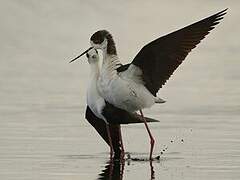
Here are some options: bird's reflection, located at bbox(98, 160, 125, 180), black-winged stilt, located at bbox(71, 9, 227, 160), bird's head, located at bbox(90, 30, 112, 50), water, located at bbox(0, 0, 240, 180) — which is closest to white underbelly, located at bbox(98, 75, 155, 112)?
black-winged stilt, located at bbox(71, 9, 227, 160)

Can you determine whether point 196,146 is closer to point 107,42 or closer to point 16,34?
point 107,42

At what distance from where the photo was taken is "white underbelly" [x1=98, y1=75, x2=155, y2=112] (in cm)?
1589

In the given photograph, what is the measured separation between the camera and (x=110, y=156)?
15.9 m

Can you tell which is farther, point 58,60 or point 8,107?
point 58,60

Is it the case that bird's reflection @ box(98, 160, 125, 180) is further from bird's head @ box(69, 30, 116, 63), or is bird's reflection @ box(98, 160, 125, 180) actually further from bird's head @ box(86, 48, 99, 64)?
bird's head @ box(86, 48, 99, 64)

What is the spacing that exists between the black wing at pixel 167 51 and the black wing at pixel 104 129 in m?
0.99

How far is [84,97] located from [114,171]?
→ 8523 mm

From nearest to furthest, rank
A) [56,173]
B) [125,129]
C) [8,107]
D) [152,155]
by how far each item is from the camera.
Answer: [56,173] → [152,155] → [125,129] → [8,107]

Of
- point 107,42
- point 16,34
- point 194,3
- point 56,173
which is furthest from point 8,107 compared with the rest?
point 194,3

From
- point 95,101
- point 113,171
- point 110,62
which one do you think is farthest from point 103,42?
point 113,171

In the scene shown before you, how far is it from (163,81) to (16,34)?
54.3 ft

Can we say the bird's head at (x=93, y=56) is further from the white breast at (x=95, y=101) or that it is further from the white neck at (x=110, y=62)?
the white neck at (x=110, y=62)

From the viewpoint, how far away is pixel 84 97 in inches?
898

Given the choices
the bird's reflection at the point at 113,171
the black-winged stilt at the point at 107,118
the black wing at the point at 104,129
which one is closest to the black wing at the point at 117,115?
the black-winged stilt at the point at 107,118
